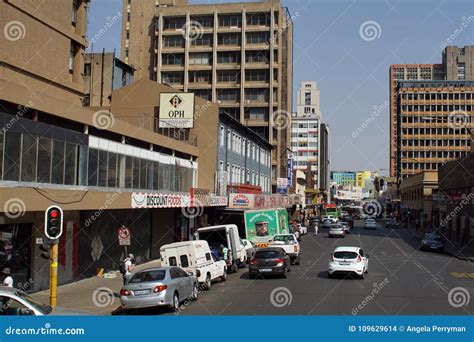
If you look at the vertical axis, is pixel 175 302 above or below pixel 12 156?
below

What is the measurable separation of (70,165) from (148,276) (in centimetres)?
752

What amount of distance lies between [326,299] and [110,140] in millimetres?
13348

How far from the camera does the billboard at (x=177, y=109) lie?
1544 inches

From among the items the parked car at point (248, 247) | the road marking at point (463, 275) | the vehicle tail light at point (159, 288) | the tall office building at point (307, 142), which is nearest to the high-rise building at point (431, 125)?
the tall office building at point (307, 142)

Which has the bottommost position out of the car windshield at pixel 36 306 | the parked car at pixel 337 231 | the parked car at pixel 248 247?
the parked car at pixel 337 231

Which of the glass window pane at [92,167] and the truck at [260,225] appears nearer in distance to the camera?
the glass window pane at [92,167]

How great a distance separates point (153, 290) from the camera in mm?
16516

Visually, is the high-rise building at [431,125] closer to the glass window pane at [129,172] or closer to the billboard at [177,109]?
the billboard at [177,109]

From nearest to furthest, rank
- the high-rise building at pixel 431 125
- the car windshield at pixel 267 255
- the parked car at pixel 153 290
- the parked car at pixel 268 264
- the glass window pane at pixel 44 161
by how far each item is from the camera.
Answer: the parked car at pixel 153 290 → the glass window pane at pixel 44 161 → the parked car at pixel 268 264 → the car windshield at pixel 267 255 → the high-rise building at pixel 431 125

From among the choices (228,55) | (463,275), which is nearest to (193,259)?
(463,275)

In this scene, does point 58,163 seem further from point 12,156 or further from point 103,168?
point 103,168

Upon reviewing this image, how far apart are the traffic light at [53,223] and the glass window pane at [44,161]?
21.2 ft

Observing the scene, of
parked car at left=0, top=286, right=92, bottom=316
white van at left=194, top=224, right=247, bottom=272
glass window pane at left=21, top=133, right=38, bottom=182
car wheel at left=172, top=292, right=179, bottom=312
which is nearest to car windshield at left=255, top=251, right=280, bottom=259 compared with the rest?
white van at left=194, top=224, right=247, bottom=272

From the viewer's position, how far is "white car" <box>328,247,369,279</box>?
79.7 ft
